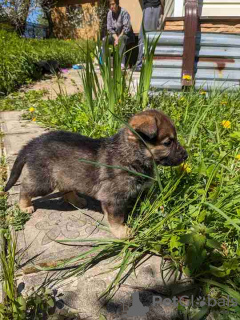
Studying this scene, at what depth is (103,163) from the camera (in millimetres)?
2795

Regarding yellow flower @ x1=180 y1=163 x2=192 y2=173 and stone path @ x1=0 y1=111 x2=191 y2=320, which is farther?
yellow flower @ x1=180 y1=163 x2=192 y2=173

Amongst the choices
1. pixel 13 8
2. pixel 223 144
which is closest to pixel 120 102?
pixel 223 144

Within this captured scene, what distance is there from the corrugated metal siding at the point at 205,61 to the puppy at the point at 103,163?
3425 millimetres

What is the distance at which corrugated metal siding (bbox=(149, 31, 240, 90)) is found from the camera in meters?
5.89

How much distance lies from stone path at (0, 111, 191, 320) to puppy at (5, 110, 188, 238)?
246 millimetres

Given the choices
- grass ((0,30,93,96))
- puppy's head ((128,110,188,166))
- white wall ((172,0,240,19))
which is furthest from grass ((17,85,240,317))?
grass ((0,30,93,96))

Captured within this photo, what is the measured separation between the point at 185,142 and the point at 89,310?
83.8 inches

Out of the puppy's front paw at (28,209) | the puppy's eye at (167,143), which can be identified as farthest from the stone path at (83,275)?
the puppy's eye at (167,143)

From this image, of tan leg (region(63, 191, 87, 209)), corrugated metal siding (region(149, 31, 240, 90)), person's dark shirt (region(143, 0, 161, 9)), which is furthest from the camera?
person's dark shirt (region(143, 0, 161, 9))

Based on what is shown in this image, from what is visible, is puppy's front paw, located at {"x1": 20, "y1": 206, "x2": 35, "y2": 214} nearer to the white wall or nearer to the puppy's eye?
the puppy's eye

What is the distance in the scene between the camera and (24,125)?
17.6 ft

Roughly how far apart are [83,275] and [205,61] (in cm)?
526

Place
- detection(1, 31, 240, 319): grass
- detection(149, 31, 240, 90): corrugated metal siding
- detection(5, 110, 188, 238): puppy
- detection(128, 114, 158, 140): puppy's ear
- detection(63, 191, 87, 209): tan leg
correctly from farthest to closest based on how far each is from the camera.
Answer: detection(149, 31, 240, 90): corrugated metal siding < detection(63, 191, 87, 209): tan leg < detection(5, 110, 188, 238): puppy < detection(128, 114, 158, 140): puppy's ear < detection(1, 31, 240, 319): grass

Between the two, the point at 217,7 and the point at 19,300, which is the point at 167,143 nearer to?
the point at 19,300
